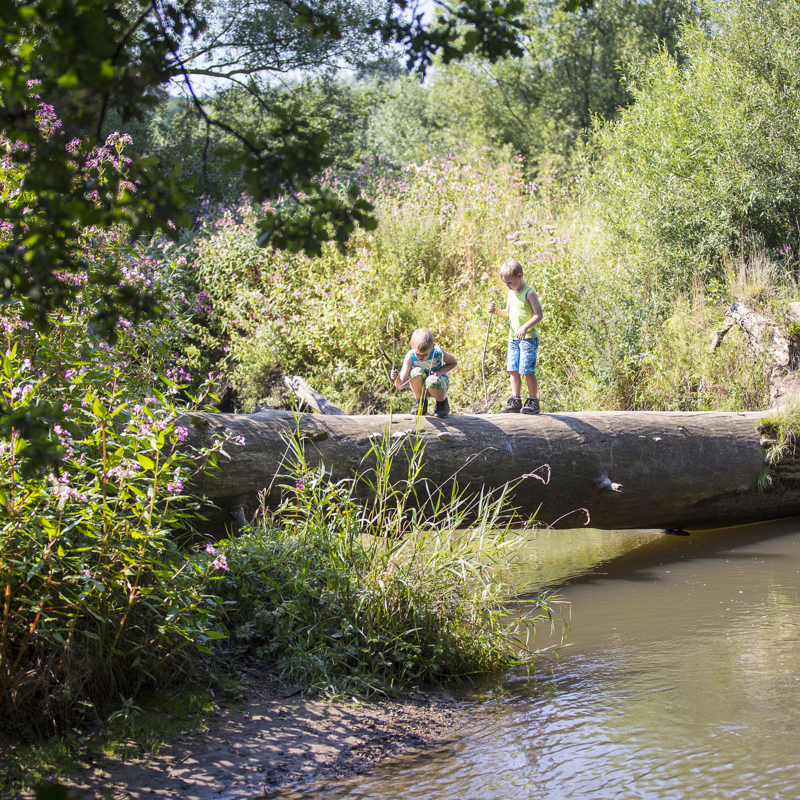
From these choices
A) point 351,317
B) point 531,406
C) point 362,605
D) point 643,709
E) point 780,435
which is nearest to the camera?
point 643,709

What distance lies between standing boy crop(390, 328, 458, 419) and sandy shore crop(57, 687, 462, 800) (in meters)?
3.10

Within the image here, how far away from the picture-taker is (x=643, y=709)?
12.1ft

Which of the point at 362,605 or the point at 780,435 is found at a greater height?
the point at 780,435

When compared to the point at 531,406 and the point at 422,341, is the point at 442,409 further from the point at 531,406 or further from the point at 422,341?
the point at 531,406

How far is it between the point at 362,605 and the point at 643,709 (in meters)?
1.46

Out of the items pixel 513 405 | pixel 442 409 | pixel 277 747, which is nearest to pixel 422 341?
pixel 442 409

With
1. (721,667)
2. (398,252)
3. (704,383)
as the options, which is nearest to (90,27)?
(721,667)

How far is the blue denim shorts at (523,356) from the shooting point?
748cm

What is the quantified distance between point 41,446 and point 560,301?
946 centimetres

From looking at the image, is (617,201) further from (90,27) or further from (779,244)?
(90,27)

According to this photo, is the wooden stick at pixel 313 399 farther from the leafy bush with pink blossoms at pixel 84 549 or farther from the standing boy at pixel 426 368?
the leafy bush with pink blossoms at pixel 84 549

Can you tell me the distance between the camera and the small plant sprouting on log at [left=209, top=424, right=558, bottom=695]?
3.92 m

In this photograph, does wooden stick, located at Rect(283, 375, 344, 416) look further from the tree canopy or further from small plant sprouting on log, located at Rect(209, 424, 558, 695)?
the tree canopy

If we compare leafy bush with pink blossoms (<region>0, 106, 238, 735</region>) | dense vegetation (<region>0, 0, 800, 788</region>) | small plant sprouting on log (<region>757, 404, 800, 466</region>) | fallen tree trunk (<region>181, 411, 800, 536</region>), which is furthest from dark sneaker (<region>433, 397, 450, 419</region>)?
small plant sprouting on log (<region>757, 404, 800, 466</region>)
